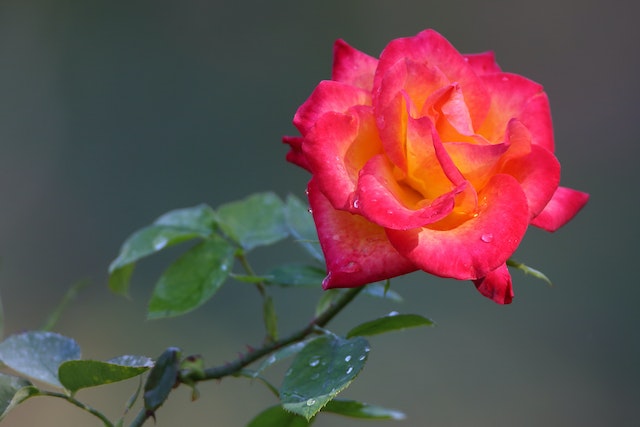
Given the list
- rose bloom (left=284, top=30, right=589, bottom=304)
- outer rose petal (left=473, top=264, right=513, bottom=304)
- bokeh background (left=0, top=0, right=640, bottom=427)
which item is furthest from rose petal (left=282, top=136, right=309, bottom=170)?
bokeh background (left=0, top=0, right=640, bottom=427)

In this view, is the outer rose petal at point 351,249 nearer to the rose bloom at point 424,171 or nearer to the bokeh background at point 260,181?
the rose bloom at point 424,171

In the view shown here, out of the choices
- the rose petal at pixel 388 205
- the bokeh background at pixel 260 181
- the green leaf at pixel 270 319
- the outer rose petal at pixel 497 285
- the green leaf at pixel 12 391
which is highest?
the rose petal at pixel 388 205

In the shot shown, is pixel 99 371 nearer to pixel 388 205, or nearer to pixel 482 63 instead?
pixel 388 205

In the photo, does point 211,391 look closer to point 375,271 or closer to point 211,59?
point 211,59

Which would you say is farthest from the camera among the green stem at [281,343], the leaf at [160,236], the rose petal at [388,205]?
the leaf at [160,236]

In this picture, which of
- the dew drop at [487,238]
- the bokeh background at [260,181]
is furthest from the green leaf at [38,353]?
the bokeh background at [260,181]

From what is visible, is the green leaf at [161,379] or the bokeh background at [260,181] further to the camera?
the bokeh background at [260,181]

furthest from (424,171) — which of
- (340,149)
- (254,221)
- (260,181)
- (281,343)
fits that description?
(260,181)
